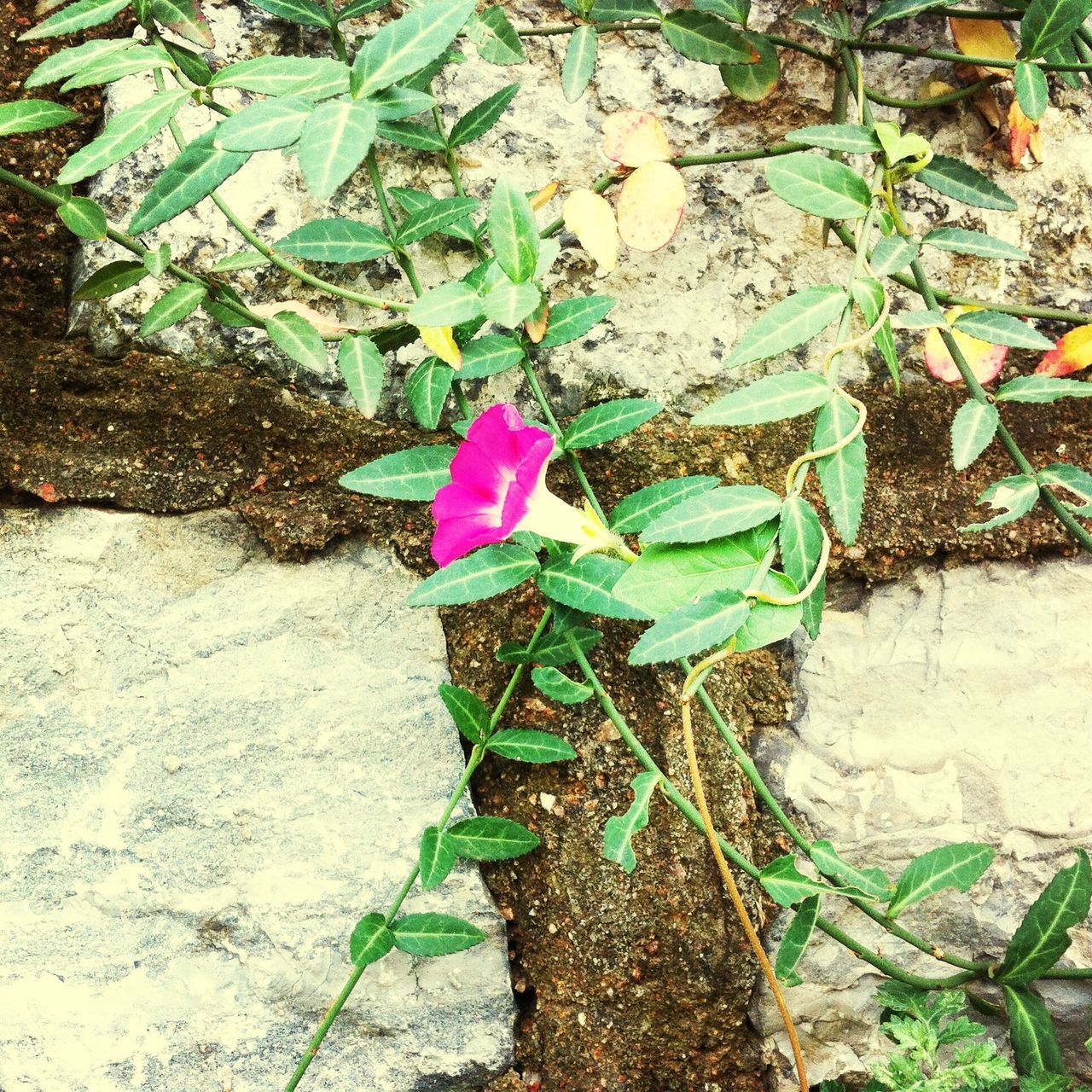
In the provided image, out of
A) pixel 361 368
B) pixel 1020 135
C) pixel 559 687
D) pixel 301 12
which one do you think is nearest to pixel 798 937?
pixel 559 687

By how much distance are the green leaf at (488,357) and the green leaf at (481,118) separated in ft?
0.76

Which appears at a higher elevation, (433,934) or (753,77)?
(753,77)

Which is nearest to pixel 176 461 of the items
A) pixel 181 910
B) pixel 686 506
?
pixel 181 910

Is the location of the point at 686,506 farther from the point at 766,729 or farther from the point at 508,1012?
the point at 508,1012

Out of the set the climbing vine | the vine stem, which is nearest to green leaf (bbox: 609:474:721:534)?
the climbing vine

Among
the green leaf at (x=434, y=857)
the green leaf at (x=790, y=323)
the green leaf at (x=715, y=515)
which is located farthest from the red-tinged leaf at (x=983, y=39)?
the green leaf at (x=434, y=857)

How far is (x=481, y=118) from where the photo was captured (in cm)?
110

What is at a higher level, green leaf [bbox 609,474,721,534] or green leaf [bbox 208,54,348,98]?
green leaf [bbox 208,54,348,98]

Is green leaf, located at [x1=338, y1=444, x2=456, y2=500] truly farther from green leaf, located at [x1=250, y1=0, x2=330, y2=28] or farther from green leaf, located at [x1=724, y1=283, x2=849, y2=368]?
green leaf, located at [x1=250, y1=0, x2=330, y2=28]

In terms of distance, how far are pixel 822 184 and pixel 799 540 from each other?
1.12 ft

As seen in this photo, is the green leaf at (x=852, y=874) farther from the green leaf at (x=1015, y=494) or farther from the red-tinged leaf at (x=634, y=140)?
the red-tinged leaf at (x=634, y=140)

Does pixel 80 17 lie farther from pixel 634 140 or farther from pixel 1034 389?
pixel 1034 389

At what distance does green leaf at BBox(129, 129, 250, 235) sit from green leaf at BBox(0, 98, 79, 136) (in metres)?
0.18

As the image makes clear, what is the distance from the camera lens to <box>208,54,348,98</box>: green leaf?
0.84 m
